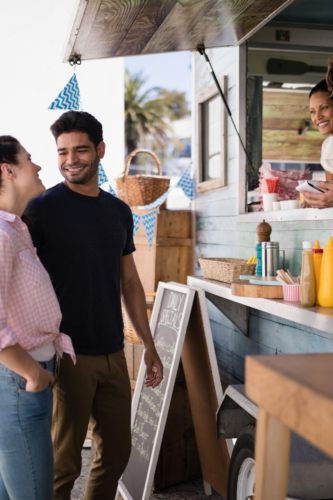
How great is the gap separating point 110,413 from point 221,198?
1903 mm

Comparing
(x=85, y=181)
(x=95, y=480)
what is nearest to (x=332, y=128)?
(x=85, y=181)

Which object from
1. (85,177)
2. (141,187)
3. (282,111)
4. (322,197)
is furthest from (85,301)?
(282,111)

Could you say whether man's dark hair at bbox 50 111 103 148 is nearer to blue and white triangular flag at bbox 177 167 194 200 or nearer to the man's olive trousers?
the man's olive trousers

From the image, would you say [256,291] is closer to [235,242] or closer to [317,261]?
[317,261]

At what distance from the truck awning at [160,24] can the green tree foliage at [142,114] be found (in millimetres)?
24211

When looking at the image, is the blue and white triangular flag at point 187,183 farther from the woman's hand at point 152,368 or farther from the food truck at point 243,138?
the woman's hand at point 152,368

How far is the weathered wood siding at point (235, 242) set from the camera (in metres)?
2.51

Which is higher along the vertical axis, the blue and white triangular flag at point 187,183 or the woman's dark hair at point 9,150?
the blue and white triangular flag at point 187,183

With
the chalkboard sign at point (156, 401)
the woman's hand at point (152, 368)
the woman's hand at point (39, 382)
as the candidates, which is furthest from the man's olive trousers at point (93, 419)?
the woman's hand at point (39, 382)

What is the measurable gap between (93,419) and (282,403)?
1715 millimetres

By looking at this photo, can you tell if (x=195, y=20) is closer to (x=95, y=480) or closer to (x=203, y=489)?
(x=95, y=480)

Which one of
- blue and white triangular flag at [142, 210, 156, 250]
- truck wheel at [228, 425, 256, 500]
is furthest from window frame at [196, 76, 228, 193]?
truck wheel at [228, 425, 256, 500]

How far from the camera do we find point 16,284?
1.57 meters

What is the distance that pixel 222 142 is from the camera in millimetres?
3553
